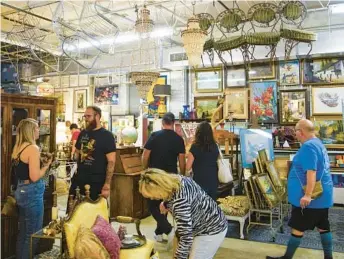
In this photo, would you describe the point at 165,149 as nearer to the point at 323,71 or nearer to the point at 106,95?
the point at 323,71

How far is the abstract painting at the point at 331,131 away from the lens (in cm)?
704

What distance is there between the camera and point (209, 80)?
8.42m

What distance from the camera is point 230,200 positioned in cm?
515

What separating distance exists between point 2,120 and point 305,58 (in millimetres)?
5997

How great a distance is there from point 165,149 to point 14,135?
5.96 feet

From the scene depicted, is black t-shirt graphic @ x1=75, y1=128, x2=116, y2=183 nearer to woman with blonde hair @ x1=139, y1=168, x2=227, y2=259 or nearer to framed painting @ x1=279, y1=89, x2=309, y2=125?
woman with blonde hair @ x1=139, y1=168, x2=227, y2=259

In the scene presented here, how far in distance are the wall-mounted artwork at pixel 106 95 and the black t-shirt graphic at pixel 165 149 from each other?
5.88 metres

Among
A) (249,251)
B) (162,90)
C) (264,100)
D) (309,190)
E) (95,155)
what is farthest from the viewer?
(162,90)

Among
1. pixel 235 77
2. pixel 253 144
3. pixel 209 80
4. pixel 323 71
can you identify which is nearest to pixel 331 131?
pixel 323 71

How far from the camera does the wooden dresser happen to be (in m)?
5.70

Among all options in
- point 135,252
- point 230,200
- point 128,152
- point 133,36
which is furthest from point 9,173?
point 133,36

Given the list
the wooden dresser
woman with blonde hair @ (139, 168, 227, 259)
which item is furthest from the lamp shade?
woman with blonde hair @ (139, 168, 227, 259)

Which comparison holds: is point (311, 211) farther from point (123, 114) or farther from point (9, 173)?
point (123, 114)

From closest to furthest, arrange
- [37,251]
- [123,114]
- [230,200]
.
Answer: [37,251], [230,200], [123,114]
